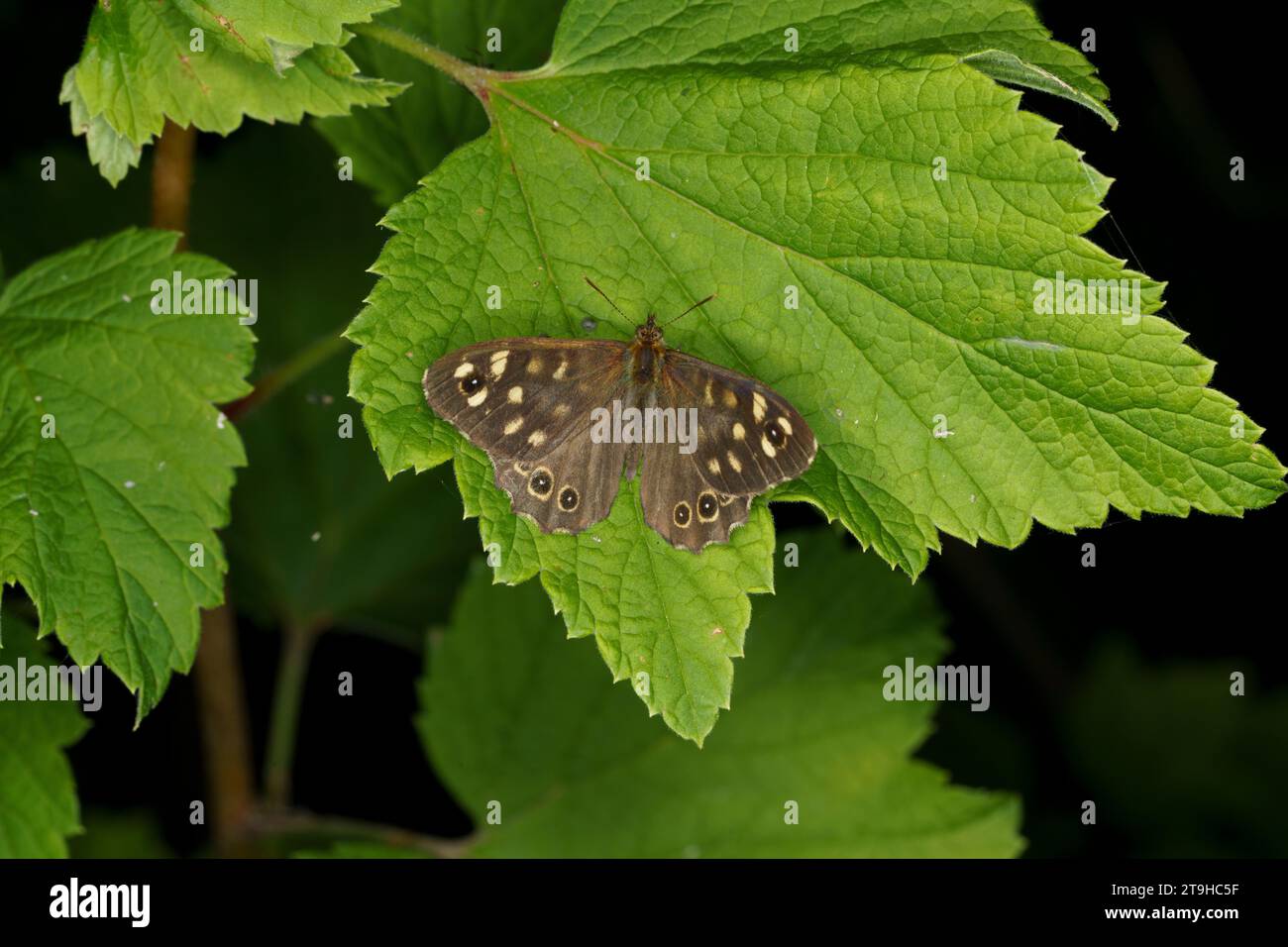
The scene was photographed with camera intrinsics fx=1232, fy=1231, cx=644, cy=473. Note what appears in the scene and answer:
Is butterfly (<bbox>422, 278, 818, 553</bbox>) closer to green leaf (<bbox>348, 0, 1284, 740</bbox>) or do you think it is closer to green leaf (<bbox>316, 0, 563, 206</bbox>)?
green leaf (<bbox>348, 0, 1284, 740</bbox>)

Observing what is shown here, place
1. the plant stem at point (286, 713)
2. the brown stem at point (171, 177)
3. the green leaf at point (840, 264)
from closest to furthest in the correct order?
the green leaf at point (840, 264) → the brown stem at point (171, 177) → the plant stem at point (286, 713)

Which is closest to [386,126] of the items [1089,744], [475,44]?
[475,44]

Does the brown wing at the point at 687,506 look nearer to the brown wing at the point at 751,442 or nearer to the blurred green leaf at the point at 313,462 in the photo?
the brown wing at the point at 751,442

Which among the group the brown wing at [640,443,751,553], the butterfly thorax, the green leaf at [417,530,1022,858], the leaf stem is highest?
the leaf stem

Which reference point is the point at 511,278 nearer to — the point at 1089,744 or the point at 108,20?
the point at 108,20

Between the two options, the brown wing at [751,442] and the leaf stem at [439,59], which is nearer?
the brown wing at [751,442]

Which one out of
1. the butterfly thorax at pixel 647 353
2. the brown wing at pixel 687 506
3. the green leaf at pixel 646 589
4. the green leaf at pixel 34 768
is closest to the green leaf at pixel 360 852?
the green leaf at pixel 34 768

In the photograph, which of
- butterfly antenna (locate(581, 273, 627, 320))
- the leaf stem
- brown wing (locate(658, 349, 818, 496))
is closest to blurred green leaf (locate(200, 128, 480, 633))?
the leaf stem
